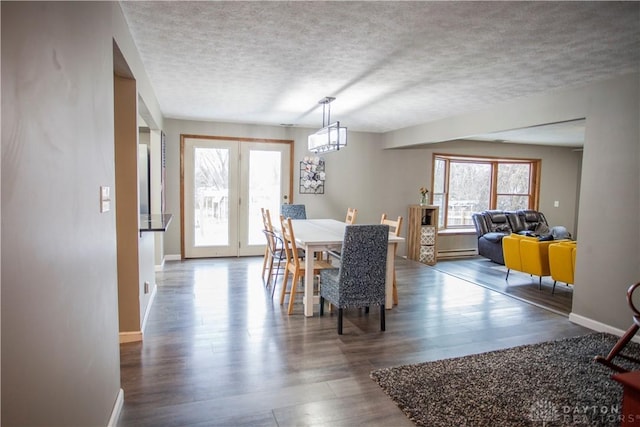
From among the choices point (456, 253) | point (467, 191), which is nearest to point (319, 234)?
point (456, 253)

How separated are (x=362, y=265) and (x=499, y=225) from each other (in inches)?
201

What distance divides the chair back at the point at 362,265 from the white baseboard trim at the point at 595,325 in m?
2.02

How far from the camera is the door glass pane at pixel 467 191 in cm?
826

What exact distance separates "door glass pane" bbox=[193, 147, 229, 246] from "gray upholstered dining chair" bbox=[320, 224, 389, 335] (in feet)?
12.1

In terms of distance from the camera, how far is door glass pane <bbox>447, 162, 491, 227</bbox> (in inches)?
325

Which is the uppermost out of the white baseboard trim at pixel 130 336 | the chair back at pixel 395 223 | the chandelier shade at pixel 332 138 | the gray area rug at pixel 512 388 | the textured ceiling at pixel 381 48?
the textured ceiling at pixel 381 48

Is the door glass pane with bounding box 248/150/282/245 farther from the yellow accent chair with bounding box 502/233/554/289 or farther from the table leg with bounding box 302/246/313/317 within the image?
the yellow accent chair with bounding box 502/233/554/289

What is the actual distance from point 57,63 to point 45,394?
106cm

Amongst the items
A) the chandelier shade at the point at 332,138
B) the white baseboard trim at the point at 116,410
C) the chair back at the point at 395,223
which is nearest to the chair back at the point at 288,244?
the chandelier shade at the point at 332,138

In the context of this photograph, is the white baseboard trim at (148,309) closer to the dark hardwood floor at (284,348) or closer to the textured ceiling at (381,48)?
the dark hardwood floor at (284,348)

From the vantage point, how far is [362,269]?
3430 millimetres

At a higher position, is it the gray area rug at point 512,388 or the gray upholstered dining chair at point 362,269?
the gray upholstered dining chair at point 362,269

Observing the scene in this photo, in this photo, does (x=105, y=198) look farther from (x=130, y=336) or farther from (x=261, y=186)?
(x=261, y=186)

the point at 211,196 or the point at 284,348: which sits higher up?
the point at 211,196
